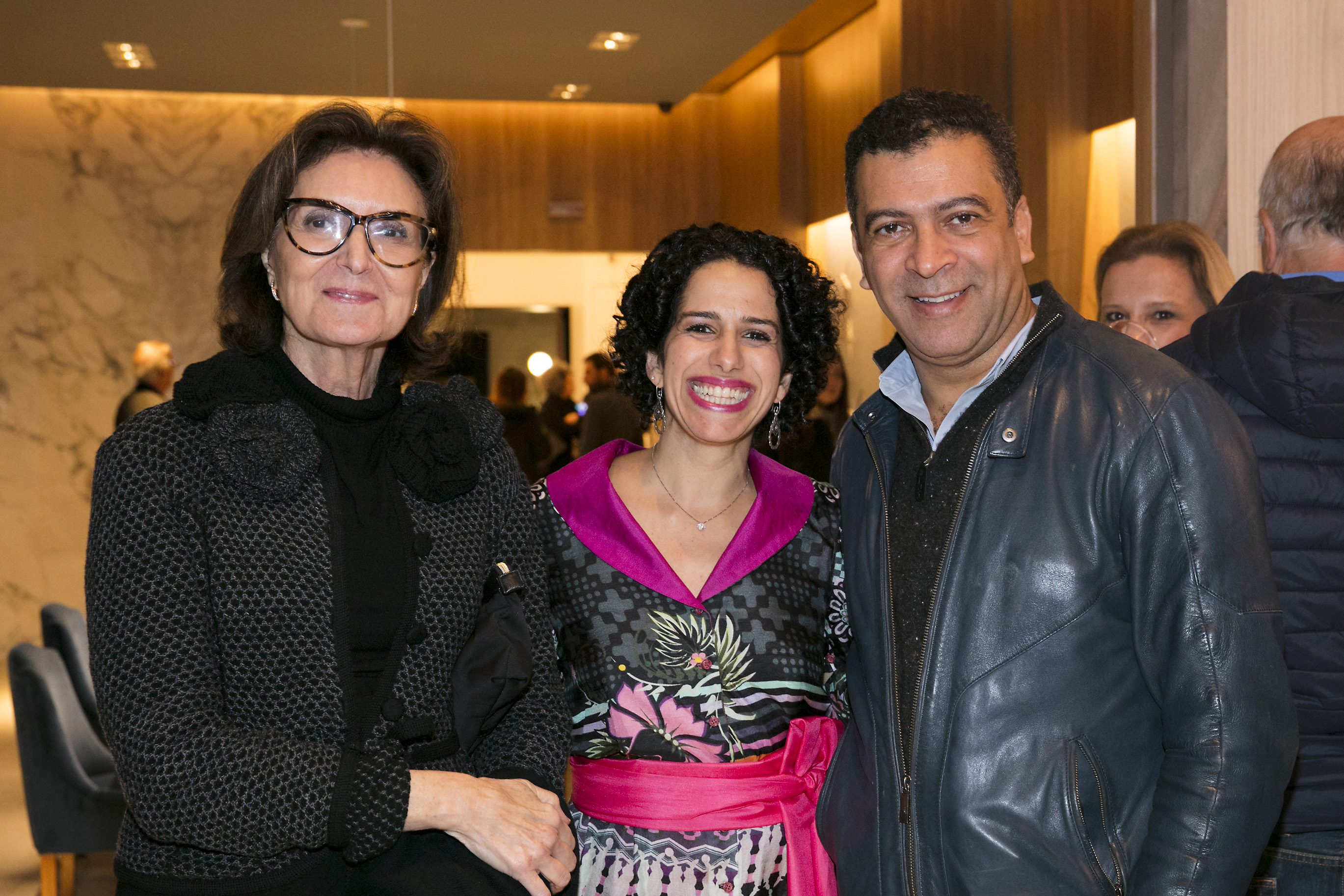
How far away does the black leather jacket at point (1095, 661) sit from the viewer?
1562 millimetres

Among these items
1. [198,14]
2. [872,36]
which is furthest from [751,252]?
[872,36]

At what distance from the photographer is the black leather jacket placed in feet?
5.12

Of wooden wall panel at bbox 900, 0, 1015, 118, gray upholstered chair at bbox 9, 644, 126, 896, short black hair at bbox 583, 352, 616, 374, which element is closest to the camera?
gray upholstered chair at bbox 9, 644, 126, 896

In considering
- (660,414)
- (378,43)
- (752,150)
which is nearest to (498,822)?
(660,414)

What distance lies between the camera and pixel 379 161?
72.2 inches

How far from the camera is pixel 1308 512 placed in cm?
195

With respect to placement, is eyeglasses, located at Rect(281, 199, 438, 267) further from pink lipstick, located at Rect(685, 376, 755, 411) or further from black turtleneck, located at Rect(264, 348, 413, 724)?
pink lipstick, located at Rect(685, 376, 755, 411)

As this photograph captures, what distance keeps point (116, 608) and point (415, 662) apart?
0.42 metres

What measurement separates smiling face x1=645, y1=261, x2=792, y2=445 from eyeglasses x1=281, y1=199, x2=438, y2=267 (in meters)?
0.65

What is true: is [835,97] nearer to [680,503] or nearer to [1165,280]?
[1165,280]

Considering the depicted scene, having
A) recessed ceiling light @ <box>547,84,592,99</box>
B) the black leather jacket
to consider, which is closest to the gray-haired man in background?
the black leather jacket

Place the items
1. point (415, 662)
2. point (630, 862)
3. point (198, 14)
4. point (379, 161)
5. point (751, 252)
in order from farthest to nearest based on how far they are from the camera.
A: 1. point (198, 14)
2. point (751, 252)
3. point (630, 862)
4. point (379, 161)
5. point (415, 662)

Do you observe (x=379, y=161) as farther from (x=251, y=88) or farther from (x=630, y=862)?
(x=251, y=88)

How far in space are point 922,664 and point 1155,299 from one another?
1.76 m
